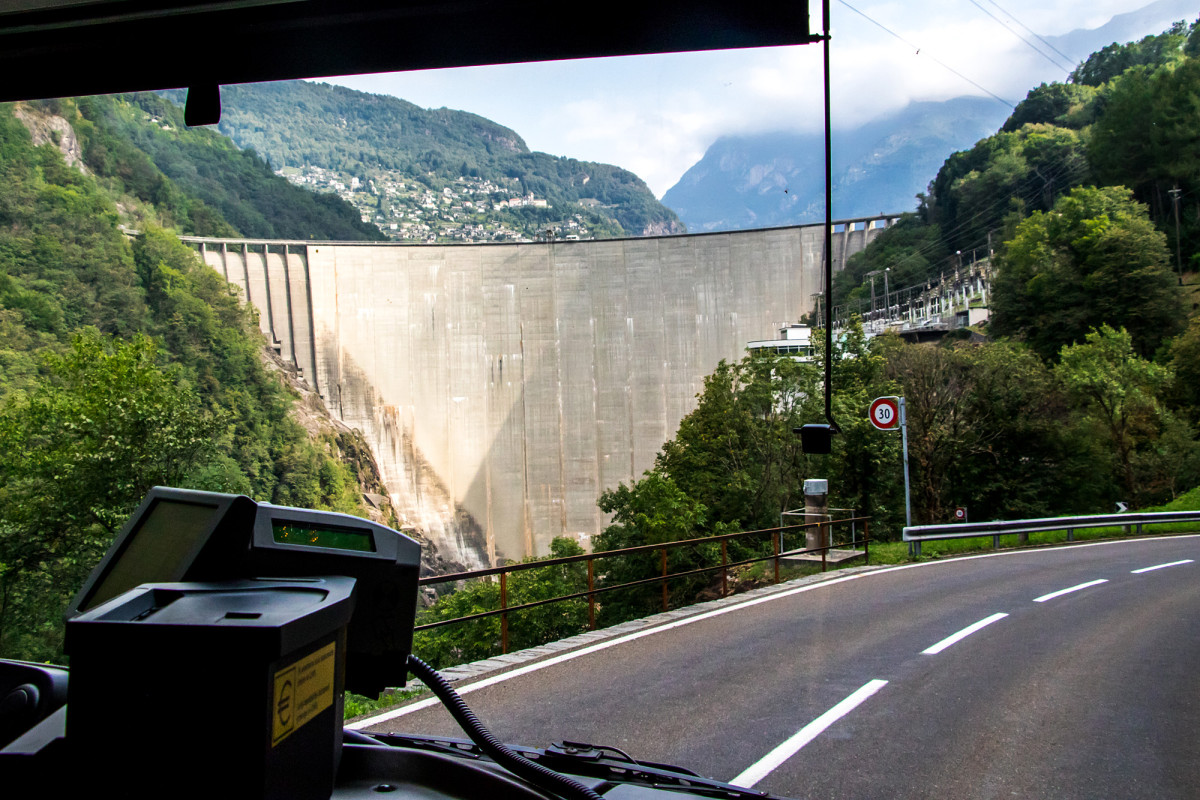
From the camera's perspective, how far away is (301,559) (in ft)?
4.29

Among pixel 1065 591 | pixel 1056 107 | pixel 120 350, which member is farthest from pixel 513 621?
pixel 1056 107

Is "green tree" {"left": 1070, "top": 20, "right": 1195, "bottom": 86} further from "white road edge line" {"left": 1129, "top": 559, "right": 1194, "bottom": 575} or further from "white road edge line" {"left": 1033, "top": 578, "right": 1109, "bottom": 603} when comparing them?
"white road edge line" {"left": 1033, "top": 578, "right": 1109, "bottom": 603}

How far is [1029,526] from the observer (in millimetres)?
14336

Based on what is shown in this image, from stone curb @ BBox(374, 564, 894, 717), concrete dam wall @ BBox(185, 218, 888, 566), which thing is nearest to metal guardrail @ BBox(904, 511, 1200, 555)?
stone curb @ BBox(374, 564, 894, 717)

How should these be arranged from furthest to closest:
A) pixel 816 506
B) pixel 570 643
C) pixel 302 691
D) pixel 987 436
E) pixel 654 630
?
pixel 987 436 < pixel 816 506 < pixel 654 630 < pixel 570 643 < pixel 302 691

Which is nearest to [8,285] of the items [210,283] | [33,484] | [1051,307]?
[210,283]

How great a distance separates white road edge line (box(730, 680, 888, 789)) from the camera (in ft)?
11.9

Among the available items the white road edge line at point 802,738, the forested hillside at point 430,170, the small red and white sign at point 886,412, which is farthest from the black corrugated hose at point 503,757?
the forested hillside at point 430,170

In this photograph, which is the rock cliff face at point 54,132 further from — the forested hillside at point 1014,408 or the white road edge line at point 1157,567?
the white road edge line at point 1157,567

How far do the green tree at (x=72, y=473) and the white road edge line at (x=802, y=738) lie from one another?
2164 centimetres

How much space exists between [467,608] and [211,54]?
27.6 meters

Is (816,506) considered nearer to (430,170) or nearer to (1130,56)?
(1130,56)

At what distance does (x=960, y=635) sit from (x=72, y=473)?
23384 millimetres

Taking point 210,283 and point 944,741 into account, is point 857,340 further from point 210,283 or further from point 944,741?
point 210,283
